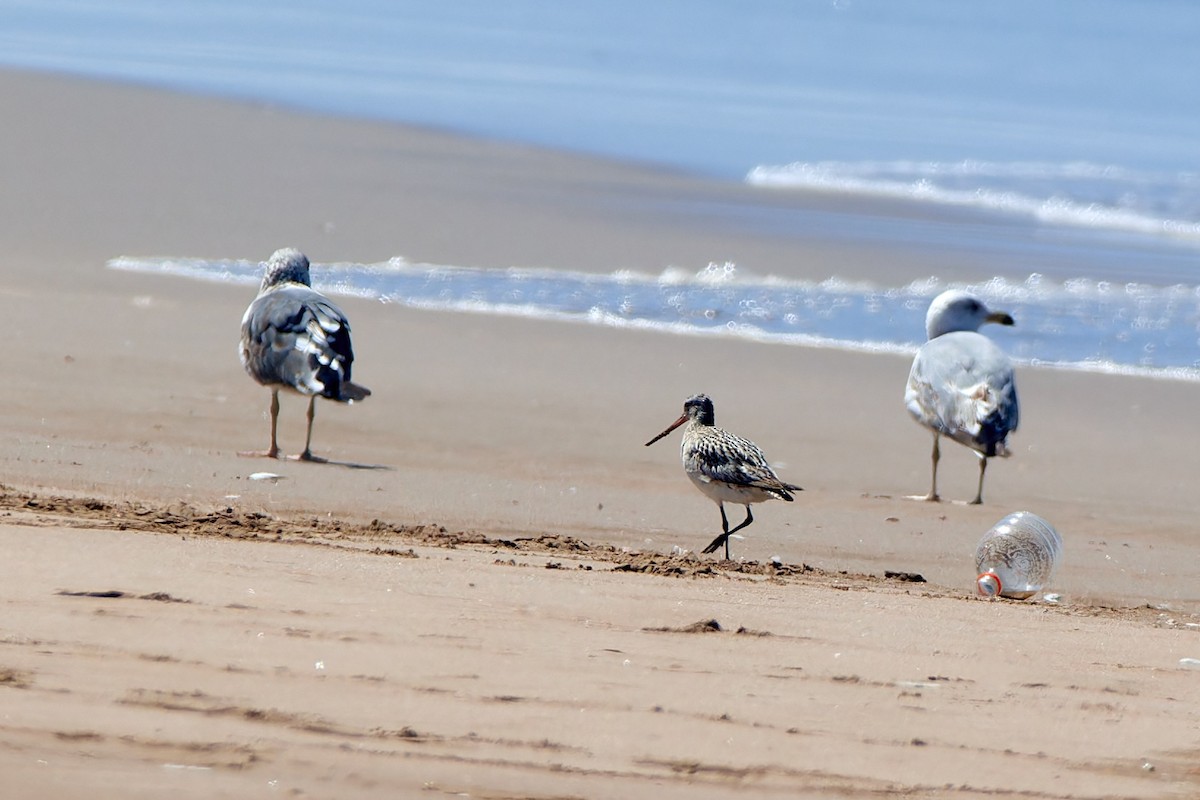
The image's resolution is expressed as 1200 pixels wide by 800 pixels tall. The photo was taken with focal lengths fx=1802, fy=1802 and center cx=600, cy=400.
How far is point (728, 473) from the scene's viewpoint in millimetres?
6816

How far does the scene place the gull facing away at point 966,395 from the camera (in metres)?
8.50

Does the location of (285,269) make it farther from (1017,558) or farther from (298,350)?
(1017,558)

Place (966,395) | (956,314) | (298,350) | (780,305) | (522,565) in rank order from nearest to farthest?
(522,565), (298,350), (966,395), (956,314), (780,305)

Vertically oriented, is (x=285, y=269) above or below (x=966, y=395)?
above

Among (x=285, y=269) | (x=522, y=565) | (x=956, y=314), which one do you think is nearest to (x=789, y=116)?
(x=956, y=314)

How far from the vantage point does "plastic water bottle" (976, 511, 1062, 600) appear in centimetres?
653

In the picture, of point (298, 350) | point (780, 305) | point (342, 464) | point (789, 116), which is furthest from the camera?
point (789, 116)

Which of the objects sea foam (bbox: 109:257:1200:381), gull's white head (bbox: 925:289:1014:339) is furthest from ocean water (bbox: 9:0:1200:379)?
gull's white head (bbox: 925:289:1014:339)

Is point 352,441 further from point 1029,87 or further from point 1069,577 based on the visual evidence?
point 1029,87

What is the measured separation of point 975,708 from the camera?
15.3 ft

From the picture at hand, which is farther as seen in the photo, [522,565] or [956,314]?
[956,314]

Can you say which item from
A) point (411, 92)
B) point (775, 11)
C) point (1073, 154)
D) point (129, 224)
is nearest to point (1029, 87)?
point (1073, 154)

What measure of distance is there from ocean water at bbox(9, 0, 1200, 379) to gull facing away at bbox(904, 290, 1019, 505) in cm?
237

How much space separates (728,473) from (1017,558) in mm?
1107
